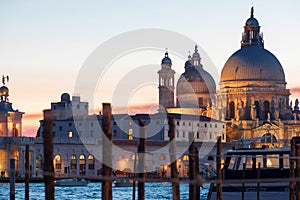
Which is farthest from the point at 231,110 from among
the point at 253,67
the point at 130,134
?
the point at 130,134

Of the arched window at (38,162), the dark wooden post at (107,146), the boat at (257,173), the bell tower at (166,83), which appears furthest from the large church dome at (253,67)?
the dark wooden post at (107,146)

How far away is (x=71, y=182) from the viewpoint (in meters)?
68.8

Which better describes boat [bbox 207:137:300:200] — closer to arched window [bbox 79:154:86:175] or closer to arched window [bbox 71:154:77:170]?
arched window [bbox 71:154:77:170]

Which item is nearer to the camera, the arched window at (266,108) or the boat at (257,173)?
the boat at (257,173)

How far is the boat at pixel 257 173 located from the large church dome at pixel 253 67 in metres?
75.8

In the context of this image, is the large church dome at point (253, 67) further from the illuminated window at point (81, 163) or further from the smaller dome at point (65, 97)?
the illuminated window at point (81, 163)

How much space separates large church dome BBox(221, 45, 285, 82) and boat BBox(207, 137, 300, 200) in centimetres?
7577

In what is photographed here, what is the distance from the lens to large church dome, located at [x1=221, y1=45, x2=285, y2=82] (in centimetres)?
11206

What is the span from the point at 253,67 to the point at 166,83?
40.3 feet

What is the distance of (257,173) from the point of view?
34969mm

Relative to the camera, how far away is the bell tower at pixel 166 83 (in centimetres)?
11906

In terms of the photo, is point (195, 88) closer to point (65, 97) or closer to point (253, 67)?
point (253, 67)

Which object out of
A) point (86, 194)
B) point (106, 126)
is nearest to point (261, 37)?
point (86, 194)

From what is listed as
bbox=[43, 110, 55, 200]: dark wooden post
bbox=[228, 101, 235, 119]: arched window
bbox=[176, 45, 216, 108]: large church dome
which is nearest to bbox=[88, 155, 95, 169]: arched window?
bbox=[228, 101, 235, 119]: arched window
